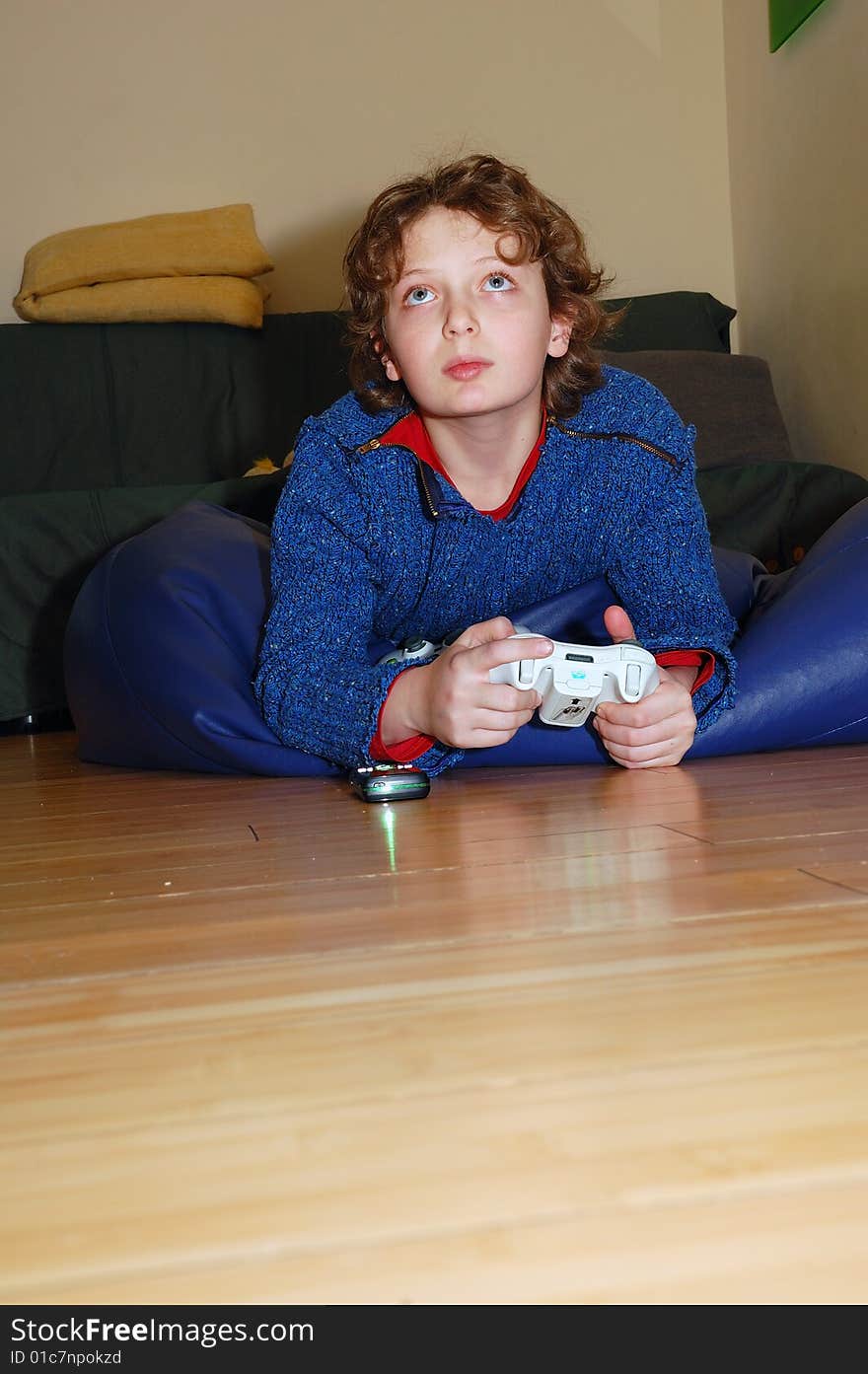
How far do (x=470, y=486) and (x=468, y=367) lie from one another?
0.16 meters

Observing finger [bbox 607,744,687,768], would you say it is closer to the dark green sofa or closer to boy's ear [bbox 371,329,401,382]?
boy's ear [bbox 371,329,401,382]

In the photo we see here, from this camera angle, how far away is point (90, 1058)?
0.48m

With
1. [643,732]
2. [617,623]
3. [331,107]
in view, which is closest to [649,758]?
[643,732]

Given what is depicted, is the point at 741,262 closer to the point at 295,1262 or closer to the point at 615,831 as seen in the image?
the point at 615,831

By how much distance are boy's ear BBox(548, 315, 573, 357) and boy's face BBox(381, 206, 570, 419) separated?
0.31 ft

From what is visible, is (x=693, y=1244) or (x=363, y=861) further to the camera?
(x=363, y=861)

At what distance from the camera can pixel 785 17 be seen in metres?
2.92

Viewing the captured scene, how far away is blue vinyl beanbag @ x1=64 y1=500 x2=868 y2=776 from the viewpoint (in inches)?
53.6

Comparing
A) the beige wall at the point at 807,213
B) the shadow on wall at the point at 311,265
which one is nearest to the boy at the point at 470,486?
the beige wall at the point at 807,213

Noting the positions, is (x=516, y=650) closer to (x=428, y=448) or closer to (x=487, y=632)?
(x=487, y=632)

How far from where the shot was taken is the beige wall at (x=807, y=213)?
263 centimetres

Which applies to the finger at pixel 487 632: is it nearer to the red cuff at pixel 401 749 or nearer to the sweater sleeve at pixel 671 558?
the red cuff at pixel 401 749

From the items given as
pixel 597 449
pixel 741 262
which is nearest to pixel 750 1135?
pixel 597 449

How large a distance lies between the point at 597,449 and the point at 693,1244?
1250 millimetres
